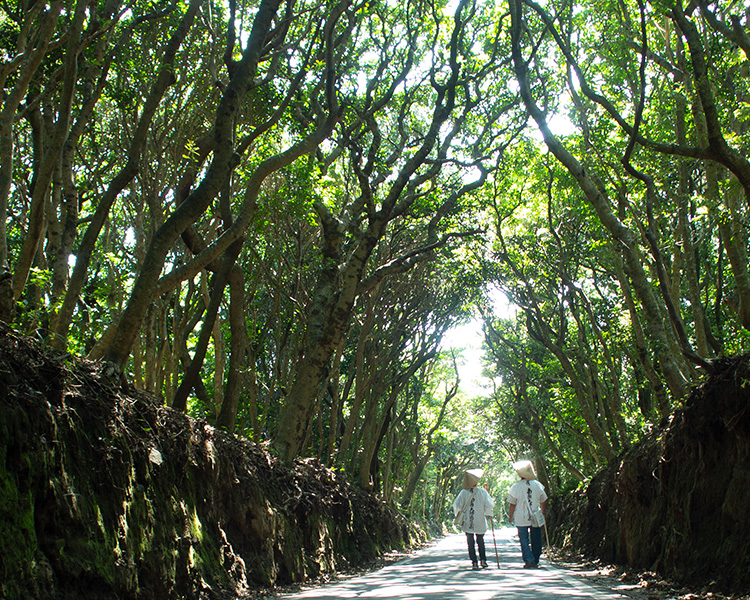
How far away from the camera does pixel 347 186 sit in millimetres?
14898

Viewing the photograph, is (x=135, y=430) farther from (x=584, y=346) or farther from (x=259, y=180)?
(x=584, y=346)

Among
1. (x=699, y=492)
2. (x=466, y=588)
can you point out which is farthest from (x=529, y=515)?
(x=699, y=492)

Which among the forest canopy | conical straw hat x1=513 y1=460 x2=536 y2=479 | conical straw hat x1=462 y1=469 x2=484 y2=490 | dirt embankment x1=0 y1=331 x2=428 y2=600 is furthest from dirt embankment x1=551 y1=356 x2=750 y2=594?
dirt embankment x1=0 y1=331 x2=428 y2=600

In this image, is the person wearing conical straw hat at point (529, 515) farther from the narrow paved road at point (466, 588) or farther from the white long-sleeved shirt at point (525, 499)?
the narrow paved road at point (466, 588)

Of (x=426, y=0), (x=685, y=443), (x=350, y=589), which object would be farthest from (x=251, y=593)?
(x=426, y=0)

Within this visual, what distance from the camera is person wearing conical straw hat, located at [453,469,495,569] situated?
431 inches

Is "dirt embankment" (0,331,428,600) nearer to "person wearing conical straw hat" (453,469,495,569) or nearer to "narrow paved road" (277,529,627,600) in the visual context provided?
"narrow paved road" (277,529,627,600)

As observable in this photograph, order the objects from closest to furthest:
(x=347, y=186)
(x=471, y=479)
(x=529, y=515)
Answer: (x=529, y=515), (x=471, y=479), (x=347, y=186)

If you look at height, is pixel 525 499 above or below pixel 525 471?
below

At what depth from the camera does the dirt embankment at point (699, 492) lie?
605 cm

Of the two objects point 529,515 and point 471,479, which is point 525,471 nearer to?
point 529,515

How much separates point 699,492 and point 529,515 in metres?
4.43

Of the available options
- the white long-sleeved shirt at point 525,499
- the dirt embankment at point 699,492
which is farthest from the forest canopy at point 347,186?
the white long-sleeved shirt at point 525,499

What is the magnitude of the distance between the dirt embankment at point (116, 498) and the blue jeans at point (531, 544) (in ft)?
14.2
